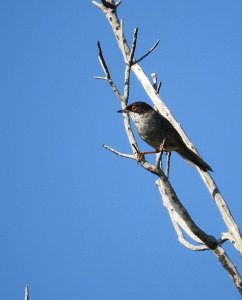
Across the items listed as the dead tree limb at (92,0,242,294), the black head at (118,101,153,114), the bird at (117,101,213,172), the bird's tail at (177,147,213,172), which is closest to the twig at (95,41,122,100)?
the dead tree limb at (92,0,242,294)

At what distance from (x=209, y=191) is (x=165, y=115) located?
1581mm

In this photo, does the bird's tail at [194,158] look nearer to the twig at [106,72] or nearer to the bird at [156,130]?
the bird at [156,130]

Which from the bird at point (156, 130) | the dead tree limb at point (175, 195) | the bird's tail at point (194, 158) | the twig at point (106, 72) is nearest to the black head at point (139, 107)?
the bird at point (156, 130)

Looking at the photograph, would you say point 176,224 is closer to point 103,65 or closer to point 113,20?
point 103,65

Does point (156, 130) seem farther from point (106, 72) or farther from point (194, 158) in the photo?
point (106, 72)

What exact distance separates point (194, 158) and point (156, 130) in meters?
0.89

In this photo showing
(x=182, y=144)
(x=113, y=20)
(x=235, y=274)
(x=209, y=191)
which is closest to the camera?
(x=235, y=274)

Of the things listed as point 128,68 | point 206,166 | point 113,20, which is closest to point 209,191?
point 206,166

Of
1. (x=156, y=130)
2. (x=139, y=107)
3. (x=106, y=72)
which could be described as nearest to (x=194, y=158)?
(x=156, y=130)

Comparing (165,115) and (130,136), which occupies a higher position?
(165,115)

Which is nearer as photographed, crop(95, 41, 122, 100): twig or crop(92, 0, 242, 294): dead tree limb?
crop(92, 0, 242, 294): dead tree limb

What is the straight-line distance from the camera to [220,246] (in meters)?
5.62

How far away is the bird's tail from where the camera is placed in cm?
727

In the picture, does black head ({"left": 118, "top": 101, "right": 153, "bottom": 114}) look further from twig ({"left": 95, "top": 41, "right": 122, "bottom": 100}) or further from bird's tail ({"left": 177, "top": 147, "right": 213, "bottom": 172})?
twig ({"left": 95, "top": 41, "right": 122, "bottom": 100})
